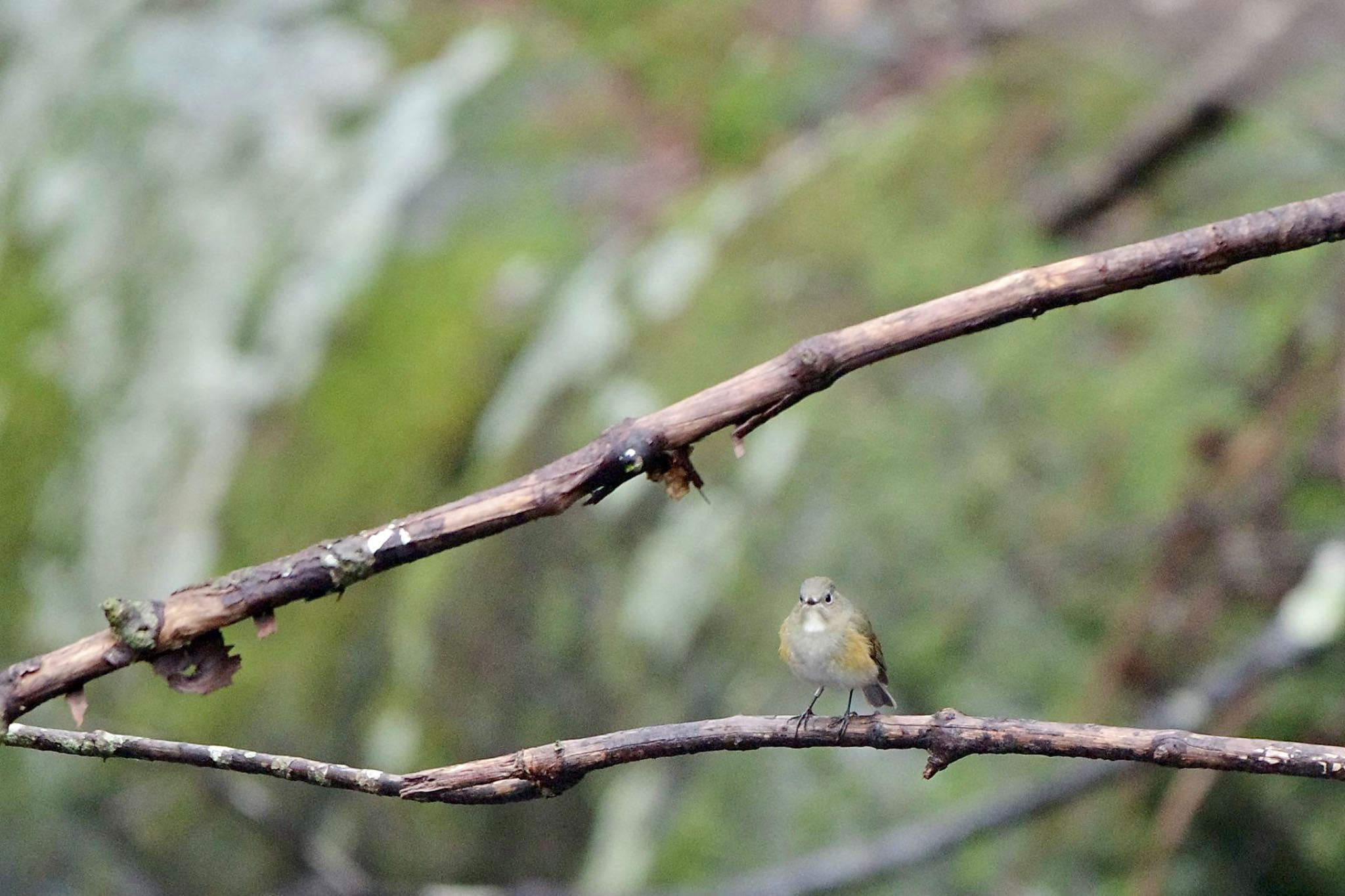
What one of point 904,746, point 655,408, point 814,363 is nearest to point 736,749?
point 904,746

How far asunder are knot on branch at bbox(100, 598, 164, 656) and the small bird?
1.19 meters

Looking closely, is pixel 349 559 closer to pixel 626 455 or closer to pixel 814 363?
pixel 626 455

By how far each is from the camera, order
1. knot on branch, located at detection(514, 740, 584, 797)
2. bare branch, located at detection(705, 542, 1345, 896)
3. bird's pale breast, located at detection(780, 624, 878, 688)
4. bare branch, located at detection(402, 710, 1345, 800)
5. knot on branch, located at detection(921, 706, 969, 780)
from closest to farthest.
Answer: bare branch, located at detection(402, 710, 1345, 800) → knot on branch, located at detection(921, 706, 969, 780) → knot on branch, located at detection(514, 740, 584, 797) → bird's pale breast, located at detection(780, 624, 878, 688) → bare branch, located at detection(705, 542, 1345, 896)

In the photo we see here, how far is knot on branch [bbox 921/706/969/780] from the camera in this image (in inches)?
75.9

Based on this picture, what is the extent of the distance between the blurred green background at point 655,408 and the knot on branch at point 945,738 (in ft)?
6.69

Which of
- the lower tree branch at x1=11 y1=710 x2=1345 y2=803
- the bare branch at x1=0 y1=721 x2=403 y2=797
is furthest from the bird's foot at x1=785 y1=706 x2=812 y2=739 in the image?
the bare branch at x1=0 y1=721 x2=403 y2=797

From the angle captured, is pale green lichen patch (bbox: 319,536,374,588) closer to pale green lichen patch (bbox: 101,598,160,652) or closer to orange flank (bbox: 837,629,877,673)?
pale green lichen patch (bbox: 101,598,160,652)

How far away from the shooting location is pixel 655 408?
4.96 meters

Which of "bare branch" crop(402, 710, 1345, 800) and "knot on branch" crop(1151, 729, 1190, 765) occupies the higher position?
"bare branch" crop(402, 710, 1345, 800)

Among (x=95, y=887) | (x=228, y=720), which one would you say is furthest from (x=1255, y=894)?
(x=95, y=887)

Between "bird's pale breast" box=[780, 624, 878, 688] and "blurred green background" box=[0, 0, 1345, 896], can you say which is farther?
"blurred green background" box=[0, 0, 1345, 896]

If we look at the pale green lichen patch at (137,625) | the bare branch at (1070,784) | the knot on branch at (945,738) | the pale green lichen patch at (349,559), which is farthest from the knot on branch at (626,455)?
the bare branch at (1070,784)

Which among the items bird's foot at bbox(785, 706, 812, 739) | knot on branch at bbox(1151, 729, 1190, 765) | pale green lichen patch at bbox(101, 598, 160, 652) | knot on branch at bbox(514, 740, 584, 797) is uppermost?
pale green lichen patch at bbox(101, 598, 160, 652)

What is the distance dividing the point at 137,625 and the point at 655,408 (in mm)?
2966
